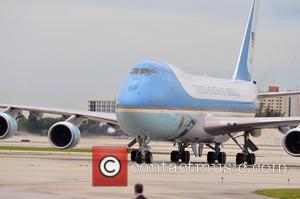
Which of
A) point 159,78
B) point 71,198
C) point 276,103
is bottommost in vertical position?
point 71,198

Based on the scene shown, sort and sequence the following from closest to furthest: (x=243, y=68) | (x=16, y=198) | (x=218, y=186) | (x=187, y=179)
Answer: (x=16, y=198) < (x=218, y=186) < (x=187, y=179) < (x=243, y=68)

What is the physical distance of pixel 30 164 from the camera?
38156 millimetres

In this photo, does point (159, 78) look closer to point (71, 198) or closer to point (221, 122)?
point (221, 122)

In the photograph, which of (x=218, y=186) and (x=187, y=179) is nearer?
(x=218, y=186)

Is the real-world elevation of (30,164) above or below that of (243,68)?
below

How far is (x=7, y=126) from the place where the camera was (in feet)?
146

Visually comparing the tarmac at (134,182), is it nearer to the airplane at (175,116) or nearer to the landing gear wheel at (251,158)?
the airplane at (175,116)

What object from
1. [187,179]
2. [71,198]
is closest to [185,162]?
[187,179]

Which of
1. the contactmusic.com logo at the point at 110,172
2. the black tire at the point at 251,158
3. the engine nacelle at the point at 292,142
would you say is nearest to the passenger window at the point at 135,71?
the engine nacelle at the point at 292,142

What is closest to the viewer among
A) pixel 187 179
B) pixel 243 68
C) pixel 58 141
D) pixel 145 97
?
pixel 187 179

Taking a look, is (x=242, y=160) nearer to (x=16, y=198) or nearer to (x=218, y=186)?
(x=218, y=186)

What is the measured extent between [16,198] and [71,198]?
140 centimetres

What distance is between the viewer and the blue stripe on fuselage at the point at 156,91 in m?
40.0

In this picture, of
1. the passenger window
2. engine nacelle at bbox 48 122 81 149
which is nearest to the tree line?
engine nacelle at bbox 48 122 81 149
